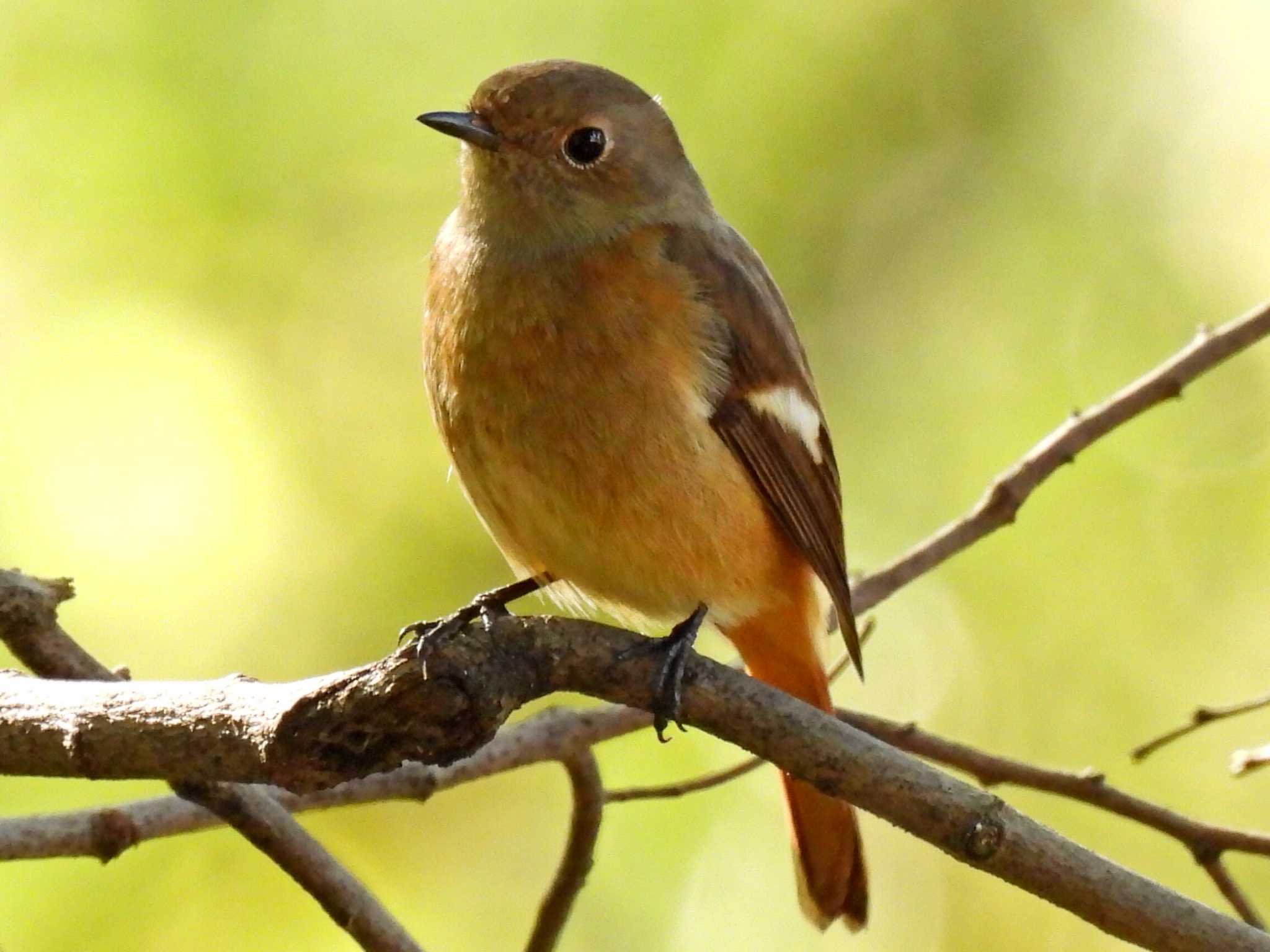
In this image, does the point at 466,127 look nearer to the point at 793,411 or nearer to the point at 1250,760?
the point at 793,411

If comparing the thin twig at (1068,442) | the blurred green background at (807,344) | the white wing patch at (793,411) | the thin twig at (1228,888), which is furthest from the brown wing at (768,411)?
the blurred green background at (807,344)

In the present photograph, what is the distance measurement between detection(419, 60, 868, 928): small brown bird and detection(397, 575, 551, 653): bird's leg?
5 cm

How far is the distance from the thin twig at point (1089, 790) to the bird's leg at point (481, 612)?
2.25 ft

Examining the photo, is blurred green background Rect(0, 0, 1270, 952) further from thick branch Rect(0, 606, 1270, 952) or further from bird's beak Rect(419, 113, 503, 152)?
thick branch Rect(0, 606, 1270, 952)

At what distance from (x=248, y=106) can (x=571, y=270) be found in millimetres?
1767

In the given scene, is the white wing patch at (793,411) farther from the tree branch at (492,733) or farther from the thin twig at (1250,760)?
the thin twig at (1250,760)

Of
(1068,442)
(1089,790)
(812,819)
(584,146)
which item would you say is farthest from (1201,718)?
(584,146)

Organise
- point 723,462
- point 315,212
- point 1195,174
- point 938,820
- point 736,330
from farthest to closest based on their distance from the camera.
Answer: point 1195,174 < point 315,212 < point 736,330 < point 723,462 < point 938,820

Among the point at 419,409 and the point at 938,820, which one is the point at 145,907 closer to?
the point at 419,409

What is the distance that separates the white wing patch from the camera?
342 centimetres

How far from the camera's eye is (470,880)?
4.43 metres

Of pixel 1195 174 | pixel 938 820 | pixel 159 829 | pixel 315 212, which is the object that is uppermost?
pixel 315 212

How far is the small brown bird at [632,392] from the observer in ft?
9.98

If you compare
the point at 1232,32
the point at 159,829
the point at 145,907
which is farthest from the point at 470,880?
the point at 1232,32
